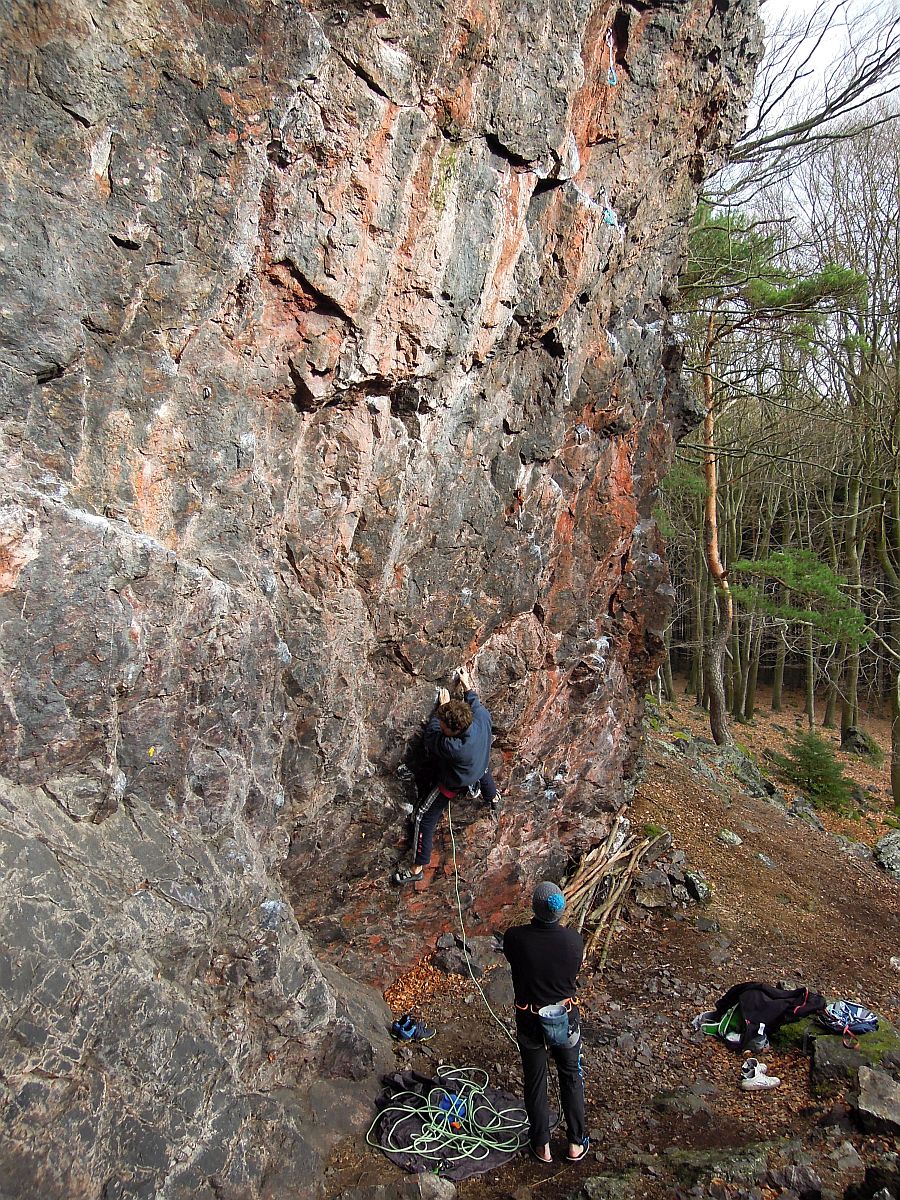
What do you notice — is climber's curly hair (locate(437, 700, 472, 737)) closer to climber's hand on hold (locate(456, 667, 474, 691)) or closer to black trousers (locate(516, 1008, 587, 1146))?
climber's hand on hold (locate(456, 667, 474, 691))

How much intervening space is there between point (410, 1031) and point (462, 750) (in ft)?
7.94

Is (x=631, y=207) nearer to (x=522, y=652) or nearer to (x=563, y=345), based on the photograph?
(x=563, y=345)

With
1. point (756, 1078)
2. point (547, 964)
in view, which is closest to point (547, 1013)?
point (547, 964)

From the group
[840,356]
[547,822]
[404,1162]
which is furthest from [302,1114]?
[840,356]

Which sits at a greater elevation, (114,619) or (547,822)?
(114,619)

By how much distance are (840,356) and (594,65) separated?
1402 cm

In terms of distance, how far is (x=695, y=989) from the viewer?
7.53m

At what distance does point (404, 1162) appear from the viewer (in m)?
4.84

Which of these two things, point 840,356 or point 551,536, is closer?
point 551,536

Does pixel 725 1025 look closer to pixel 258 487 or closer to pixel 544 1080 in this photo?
pixel 544 1080

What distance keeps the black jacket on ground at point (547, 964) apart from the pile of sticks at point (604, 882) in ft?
11.0

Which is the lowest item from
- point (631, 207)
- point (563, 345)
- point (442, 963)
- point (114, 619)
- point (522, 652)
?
point (442, 963)

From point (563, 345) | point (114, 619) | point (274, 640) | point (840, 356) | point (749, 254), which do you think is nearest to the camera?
point (114, 619)

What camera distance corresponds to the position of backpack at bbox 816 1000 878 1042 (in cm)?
627
